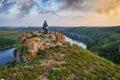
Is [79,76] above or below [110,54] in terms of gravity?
above

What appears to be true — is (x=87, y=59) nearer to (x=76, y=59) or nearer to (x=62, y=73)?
(x=76, y=59)

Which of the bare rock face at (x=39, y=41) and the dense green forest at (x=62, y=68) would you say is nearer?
the dense green forest at (x=62, y=68)

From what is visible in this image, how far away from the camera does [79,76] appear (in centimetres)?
3606

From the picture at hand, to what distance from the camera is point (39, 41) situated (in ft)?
144

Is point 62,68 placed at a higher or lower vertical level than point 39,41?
lower

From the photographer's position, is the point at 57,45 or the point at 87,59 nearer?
the point at 87,59

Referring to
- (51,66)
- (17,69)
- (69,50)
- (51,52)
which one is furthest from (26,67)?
(69,50)

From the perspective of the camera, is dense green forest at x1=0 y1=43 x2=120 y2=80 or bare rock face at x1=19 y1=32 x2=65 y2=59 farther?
bare rock face at x1=19 y1=32 x2=65 y2=59

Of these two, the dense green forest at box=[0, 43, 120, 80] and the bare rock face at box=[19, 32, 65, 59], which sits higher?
the bare rock face at box=[19, 32, 65, 59]

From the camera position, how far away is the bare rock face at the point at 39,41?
137 ft

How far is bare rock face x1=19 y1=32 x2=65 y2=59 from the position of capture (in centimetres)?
4164

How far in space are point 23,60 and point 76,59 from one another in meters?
8.58

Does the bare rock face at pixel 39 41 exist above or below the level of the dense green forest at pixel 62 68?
above

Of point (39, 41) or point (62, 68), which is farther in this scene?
→ point (39, 41)
